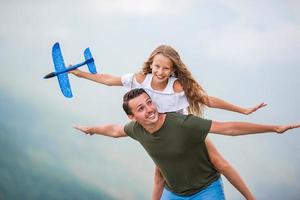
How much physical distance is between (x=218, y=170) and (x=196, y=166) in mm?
198

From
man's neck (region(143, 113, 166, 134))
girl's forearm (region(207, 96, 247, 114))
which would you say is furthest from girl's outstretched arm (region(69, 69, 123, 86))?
man's neck (region(143, 113, 166, 134))

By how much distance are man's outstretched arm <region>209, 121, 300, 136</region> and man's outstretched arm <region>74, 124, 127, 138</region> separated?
0.79 m

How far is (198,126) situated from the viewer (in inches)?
123

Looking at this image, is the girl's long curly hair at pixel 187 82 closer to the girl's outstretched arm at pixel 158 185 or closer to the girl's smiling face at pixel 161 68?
the girl's smiling face at pixel 161 68

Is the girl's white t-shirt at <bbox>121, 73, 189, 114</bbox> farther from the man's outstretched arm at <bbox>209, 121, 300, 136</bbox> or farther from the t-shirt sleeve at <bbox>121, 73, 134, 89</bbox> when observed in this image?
the man's outstretched arm at <bbox>209, 121, 300, 136</bbox>

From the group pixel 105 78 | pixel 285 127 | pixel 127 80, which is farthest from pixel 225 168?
pixel 105 78

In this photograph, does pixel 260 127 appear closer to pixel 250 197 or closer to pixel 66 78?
pixel 250 197

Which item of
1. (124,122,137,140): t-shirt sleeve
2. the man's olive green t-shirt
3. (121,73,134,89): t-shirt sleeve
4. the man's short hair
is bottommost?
the man's olive green t-shirt

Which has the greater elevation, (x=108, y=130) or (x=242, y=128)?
(x=108, y=130)

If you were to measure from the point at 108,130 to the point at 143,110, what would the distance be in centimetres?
57

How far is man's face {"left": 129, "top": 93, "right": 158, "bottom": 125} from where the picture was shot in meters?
3.16

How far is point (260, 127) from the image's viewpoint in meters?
3.03

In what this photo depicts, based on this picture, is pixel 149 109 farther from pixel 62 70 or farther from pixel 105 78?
pixel 62 70

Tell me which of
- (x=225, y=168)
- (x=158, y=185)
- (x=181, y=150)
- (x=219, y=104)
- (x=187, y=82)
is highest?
(x=187, y=82)
